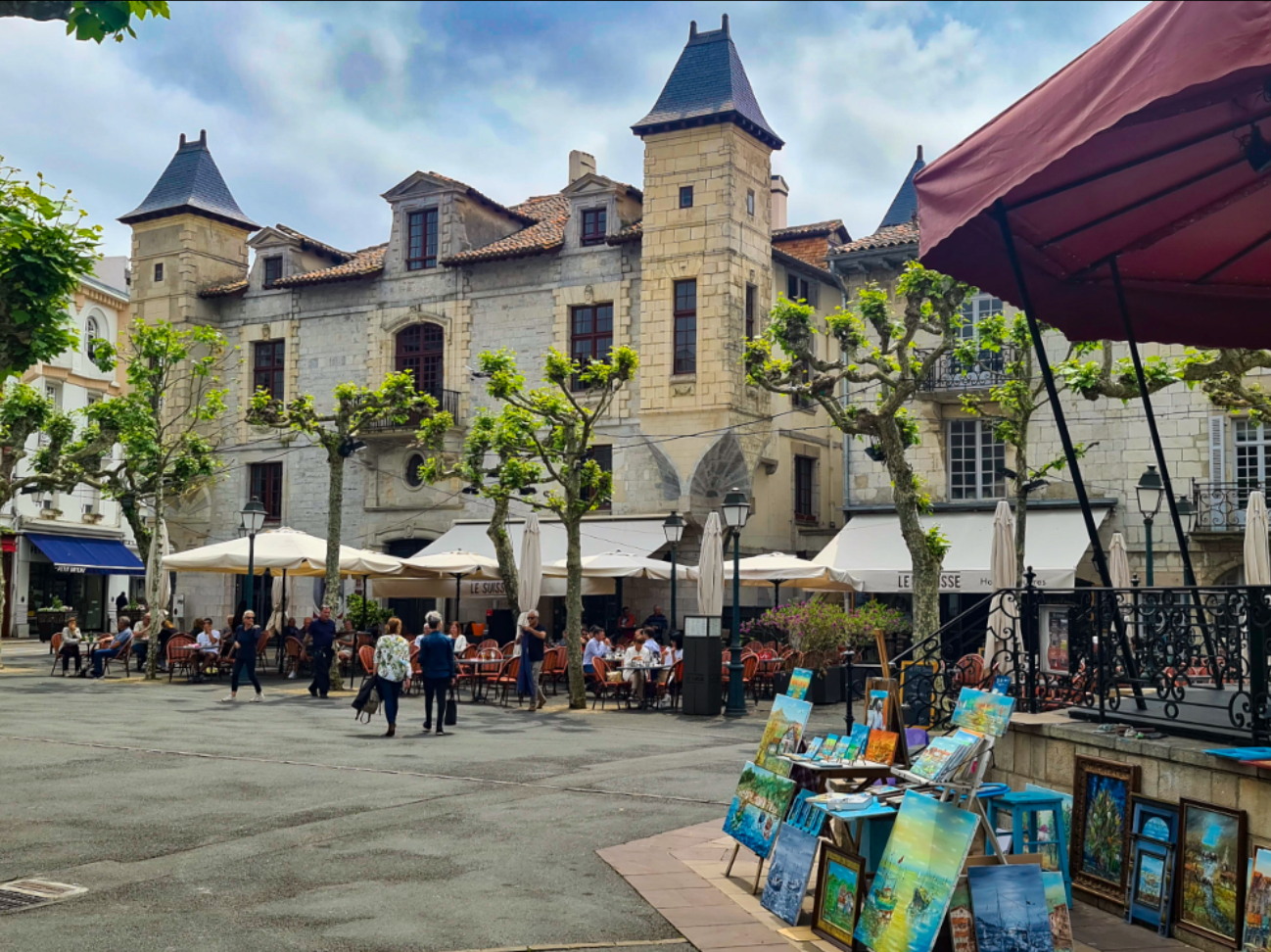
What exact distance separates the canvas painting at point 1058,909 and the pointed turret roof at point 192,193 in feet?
118

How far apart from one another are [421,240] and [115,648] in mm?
14151

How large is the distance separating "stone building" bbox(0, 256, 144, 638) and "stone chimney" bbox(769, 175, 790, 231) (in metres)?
20.8

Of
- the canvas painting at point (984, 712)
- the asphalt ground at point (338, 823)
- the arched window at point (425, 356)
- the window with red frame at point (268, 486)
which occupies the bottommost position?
the asphalt ground at point (338, 823)

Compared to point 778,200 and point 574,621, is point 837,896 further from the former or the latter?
point 778,200

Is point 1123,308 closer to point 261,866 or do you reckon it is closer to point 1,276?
point 261,866

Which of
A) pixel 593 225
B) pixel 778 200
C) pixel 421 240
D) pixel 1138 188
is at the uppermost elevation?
pixel 778 200

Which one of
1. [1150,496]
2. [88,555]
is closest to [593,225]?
[1150,496]

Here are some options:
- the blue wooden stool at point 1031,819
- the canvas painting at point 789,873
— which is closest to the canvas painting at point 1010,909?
the blue wooden stool at point 1031,819

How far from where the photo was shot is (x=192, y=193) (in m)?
37.7

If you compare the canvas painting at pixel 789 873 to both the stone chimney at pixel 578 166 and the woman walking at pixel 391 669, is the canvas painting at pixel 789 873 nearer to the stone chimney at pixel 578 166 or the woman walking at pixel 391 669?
the woman walking at pixel 391 669

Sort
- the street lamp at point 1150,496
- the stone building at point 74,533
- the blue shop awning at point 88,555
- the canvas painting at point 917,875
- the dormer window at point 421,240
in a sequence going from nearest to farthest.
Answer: the canvas painting at point 917,875
the street lamp at point 1150,496
the dormer window at point 421,240
the stone building at point 74,533
the blue shop awning at point 88,555

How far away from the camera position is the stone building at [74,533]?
41.8 m

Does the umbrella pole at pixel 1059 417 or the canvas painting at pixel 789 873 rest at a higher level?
the umbrella pole at pixel 1059 417

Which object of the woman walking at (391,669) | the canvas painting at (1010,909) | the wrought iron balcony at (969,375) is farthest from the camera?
the wrought iron balcony at (969,375)
